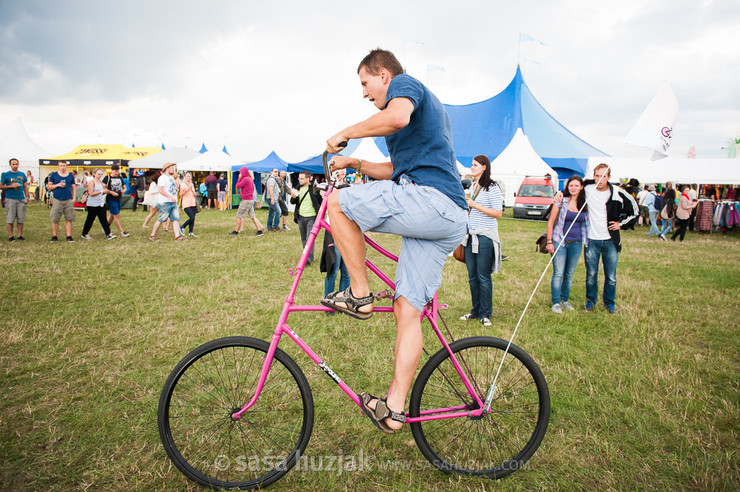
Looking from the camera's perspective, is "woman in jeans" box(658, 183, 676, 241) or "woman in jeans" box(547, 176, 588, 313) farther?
"woman in jeans" box(658, 183, 676, 241)

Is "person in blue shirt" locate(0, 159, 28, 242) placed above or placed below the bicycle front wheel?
above

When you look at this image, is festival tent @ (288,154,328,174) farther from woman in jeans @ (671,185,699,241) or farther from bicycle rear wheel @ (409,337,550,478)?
bicycle rear wheel @ (409,337,550,478)

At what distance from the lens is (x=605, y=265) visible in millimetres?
6168

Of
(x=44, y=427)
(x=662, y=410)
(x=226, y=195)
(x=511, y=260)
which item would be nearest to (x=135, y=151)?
(x=226, y=195)

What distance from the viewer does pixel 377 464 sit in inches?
109

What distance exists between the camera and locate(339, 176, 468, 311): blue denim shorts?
2.24 meters

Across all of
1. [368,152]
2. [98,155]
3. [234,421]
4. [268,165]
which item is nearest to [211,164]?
[268,165]

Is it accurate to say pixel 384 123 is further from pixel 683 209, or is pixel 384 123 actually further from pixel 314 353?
pixel 683 209

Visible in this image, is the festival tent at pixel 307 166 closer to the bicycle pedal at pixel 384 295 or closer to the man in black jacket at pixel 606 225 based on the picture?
the man in black jacket at pixel 606 225

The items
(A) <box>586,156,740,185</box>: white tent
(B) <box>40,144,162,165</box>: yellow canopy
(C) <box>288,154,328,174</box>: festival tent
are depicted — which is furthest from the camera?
(B) <box>40,144,162,165</box>: yellow canopy

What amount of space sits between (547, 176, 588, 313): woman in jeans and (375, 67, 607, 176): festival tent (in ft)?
68.1

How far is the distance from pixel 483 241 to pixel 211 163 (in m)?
22.9

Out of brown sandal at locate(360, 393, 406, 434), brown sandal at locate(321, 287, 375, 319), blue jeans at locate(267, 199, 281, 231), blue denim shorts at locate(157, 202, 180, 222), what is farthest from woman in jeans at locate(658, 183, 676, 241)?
brown sandal at locate(321, 287, 375, 319)

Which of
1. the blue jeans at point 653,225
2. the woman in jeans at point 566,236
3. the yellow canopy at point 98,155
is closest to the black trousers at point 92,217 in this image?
the woman in jeans at point 566,236
